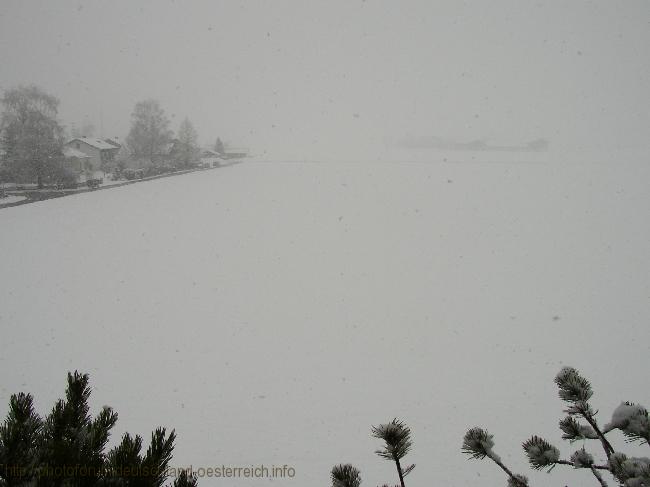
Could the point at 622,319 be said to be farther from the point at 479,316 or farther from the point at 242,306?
the point at 242,306

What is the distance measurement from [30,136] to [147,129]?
18341 millimetres

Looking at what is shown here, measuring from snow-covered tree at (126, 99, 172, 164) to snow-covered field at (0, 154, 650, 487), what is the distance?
87.7ft

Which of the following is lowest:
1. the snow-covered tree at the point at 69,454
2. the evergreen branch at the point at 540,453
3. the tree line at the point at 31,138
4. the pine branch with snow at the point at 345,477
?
the evergreen branch at the point at 540,453

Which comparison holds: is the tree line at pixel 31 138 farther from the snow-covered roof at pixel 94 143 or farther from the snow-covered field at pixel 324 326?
the snow-covered roof at pixel 94 143

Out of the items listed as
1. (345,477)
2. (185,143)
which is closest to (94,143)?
(185,143)

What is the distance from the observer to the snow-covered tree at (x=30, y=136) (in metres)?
30.5

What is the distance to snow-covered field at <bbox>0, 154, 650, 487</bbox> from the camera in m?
6.73

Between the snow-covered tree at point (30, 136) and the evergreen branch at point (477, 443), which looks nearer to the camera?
the evergreen branch at point (477, 443)

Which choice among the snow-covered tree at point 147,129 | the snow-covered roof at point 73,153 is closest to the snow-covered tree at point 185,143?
the snow-covered tree at point 147,129

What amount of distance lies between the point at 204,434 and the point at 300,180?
3656 cm

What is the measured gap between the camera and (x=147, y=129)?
47500mm

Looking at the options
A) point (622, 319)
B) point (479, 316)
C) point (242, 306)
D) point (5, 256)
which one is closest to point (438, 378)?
point (479, 316)

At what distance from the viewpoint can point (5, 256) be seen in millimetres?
14656

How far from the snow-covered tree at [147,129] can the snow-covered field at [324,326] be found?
26.7m
